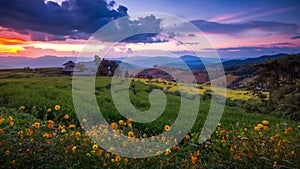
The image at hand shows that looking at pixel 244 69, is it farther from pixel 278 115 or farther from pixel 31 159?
pixel 31 159

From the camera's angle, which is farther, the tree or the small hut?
the small hut

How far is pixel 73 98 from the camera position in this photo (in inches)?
383

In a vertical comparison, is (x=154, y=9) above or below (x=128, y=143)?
above

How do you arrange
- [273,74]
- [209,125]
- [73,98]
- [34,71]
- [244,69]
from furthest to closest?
[34,71]
[244,69]
[273,74]
[73,98]
[209,125]

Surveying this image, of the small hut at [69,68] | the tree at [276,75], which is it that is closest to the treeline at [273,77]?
the tree at [276,75]

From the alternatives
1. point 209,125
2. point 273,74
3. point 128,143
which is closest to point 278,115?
point 273,74

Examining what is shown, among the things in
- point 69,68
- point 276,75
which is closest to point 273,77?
point 276,75

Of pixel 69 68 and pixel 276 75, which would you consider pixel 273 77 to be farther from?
pixel 69 68

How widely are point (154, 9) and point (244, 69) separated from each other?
818 centimetres

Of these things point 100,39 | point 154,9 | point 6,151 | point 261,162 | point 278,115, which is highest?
point 154,9

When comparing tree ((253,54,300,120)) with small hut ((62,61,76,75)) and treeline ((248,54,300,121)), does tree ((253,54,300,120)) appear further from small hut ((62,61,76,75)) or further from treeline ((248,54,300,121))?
small hut ((62,61,76,75))

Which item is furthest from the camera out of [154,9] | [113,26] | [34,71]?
[34,71]

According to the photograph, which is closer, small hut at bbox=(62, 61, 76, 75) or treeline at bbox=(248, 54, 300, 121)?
treeline at bbox=(248, 54, 300, 121)

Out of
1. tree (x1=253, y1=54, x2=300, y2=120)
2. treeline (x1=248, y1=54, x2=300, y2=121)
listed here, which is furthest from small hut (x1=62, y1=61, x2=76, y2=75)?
tree (x1=253, y1=54, x2=300, y2=120)
